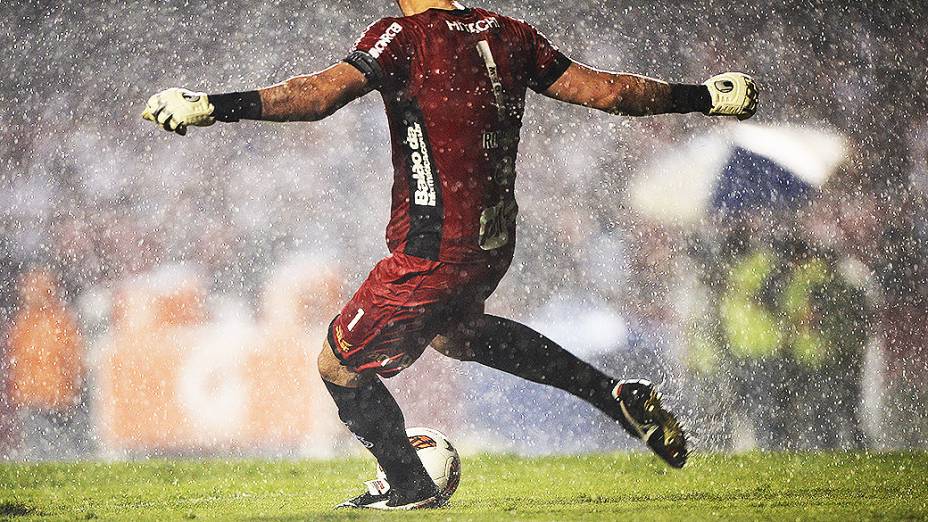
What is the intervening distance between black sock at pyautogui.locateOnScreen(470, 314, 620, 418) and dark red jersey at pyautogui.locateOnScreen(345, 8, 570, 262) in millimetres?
353

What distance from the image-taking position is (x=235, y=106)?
387cm

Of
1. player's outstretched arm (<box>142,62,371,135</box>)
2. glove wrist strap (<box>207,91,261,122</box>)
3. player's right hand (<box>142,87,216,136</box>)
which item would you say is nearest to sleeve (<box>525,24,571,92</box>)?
player's outstretched arm (<box>142,62,371,135</box>)

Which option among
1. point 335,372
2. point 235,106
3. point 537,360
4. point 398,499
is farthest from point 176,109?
point 398,499

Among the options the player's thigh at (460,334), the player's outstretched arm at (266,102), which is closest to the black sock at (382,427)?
the player's thigh at (460,334)

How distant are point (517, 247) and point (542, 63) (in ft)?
4.60

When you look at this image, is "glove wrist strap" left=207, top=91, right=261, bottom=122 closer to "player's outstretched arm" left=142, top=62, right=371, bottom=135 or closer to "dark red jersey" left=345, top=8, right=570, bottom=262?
"player's outstretched arm" left=142, top=62, right=371, bottom=135

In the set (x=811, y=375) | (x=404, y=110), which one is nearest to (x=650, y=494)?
(x=811, y=375)

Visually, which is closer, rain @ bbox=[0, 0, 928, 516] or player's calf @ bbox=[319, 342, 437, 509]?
player's calf @ bbox=[319, 342, 437, 509]

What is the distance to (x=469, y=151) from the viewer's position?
4574mm

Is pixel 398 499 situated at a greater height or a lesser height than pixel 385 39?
lesser

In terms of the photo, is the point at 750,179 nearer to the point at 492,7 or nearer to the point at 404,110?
the point at 492,7

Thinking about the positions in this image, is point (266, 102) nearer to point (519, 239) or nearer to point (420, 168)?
point (420, 168)

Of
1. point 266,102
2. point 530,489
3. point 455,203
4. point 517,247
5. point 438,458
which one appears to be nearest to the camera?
point 266,102

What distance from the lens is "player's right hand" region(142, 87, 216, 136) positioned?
145 inches
